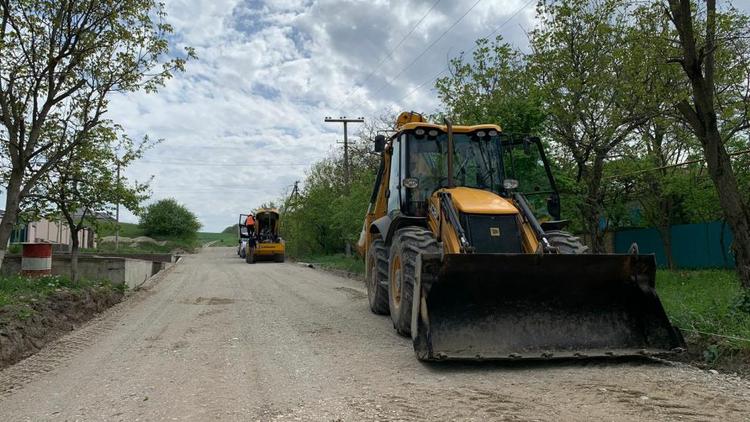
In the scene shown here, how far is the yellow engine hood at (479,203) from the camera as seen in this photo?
699 cm

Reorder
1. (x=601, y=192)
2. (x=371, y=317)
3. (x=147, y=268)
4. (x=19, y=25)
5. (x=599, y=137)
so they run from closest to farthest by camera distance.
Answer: (x=371, y=317), (x=19, y=25), (x=599, y=137), (x=601, y=192), (x=147, y=268)

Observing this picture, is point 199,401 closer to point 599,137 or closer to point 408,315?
point 408,315

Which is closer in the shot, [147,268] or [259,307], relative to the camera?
[259,307]

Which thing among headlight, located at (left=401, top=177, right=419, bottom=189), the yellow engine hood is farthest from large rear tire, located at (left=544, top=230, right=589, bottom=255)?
headlight, located at (left=401, top=177, right=419, bottom=189)

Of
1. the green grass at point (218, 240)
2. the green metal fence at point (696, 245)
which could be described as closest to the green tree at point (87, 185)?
the green metal fence at point (696, 245)

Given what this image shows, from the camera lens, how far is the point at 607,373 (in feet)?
18.6

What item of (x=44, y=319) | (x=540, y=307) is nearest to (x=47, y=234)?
(x=44, y=319)

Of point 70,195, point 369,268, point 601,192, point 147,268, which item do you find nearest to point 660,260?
point 601,192

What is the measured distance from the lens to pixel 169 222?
213 ft

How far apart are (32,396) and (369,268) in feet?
19.1

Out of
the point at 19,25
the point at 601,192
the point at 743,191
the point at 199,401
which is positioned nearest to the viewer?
the point at 199,401

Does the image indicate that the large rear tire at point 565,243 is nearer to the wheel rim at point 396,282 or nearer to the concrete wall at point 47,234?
the wheel rim at point 396,282

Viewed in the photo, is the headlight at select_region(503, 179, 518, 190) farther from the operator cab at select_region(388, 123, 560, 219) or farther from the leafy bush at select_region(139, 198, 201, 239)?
the leafy bush at select_region(139, 198, 201, 239)

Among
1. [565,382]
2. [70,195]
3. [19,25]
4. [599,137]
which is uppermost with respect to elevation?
[19,25]
